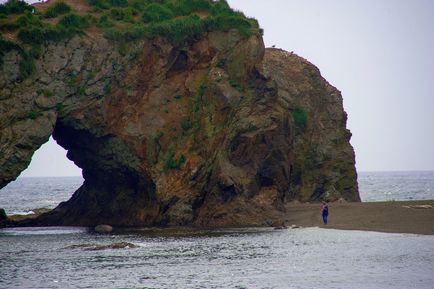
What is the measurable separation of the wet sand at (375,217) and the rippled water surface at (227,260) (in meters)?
2.58

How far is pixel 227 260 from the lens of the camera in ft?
154

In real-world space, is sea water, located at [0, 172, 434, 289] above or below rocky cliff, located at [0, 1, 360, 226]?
below

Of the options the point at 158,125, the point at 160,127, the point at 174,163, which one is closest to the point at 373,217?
the point at 174,163

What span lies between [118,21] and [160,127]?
10.8m

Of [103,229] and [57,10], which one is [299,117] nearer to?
[57,10]

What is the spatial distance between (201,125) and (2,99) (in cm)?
1682

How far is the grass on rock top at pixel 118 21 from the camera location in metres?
67.0

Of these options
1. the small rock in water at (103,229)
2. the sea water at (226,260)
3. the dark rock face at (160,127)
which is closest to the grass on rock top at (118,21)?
the dark rock face at (160,127)

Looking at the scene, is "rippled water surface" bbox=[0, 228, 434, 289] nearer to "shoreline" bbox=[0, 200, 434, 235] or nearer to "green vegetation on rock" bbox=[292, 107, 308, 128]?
"shoreline" bbox=[0, 200, 434, 235]

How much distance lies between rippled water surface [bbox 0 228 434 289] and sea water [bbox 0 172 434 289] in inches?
1.8

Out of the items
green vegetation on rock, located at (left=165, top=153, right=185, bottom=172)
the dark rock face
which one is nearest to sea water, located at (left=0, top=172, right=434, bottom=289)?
the dark rock face

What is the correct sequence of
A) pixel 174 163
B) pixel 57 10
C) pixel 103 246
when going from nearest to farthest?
pixel 103 246 < pixel 174 163 < pixel 57 10

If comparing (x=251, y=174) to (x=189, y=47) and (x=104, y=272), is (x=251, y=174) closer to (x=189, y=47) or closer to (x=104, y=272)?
(x=189, y=47)

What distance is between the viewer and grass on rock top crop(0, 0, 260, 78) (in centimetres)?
6700
